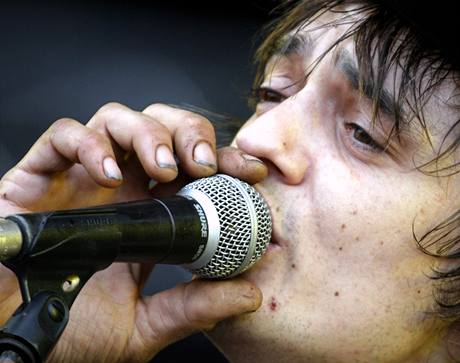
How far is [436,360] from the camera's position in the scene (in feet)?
6.13

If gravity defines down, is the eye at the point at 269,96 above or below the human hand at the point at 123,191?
above

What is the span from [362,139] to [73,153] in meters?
0.64

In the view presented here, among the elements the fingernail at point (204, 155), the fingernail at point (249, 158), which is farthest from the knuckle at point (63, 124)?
the fingernail at point (249, 158)

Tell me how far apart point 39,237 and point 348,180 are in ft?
→ 2.53

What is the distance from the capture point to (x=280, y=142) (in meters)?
1.75

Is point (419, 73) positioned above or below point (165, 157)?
above

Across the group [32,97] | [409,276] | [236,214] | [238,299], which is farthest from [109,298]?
[32,97]

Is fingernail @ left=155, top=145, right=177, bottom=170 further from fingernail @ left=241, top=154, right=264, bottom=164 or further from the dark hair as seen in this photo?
the dark hair

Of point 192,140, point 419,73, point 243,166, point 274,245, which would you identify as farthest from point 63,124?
point 419,73

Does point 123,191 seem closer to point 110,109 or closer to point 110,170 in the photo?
point 110,109

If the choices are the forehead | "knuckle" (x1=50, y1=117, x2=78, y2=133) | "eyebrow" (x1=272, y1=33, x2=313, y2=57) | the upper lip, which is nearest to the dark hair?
the forehead

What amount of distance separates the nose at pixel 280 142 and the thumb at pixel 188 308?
25 cm

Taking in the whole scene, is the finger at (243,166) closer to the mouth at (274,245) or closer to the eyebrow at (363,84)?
the mouth at (274,245)

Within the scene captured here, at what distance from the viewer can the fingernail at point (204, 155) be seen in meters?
1.71
